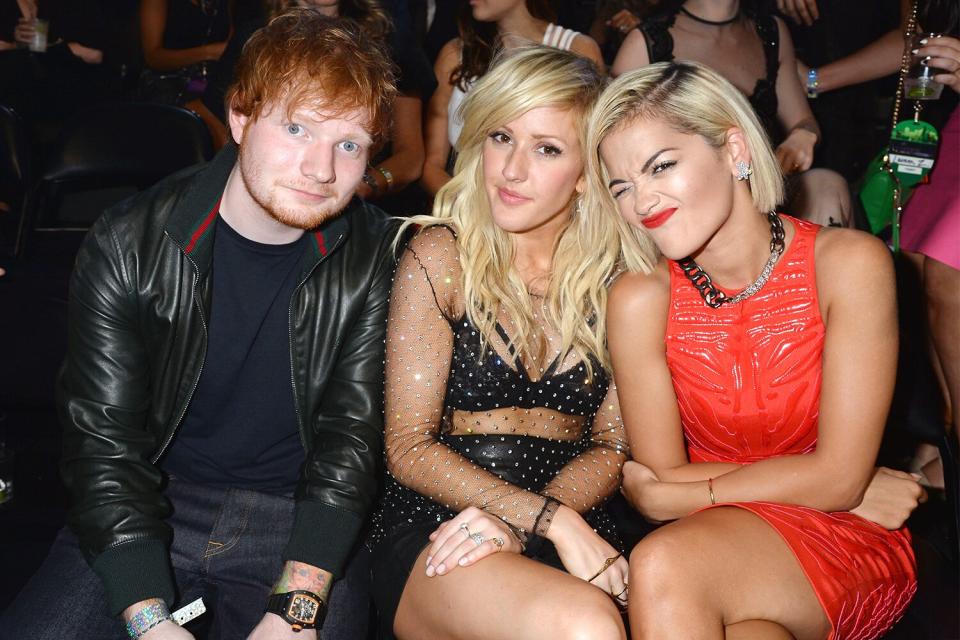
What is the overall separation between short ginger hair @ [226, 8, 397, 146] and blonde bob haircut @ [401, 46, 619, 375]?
259mm

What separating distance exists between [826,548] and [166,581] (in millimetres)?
1311

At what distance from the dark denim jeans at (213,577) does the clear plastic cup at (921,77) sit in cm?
217

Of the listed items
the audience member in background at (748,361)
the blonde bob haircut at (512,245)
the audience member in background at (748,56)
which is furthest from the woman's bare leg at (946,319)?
the blonde bob haircut at (512,245)

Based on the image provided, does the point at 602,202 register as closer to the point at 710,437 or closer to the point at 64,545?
the point at 710,437

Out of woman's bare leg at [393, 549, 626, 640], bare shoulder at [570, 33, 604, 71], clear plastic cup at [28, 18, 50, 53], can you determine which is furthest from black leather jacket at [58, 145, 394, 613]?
clear plastic cup at [28, 18, 50, 53]

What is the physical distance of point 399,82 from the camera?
3.49 metres

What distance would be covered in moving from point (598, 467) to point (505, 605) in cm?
50

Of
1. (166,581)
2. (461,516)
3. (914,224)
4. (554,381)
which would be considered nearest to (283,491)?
(166,581)

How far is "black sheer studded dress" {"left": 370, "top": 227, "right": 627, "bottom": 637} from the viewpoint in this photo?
205 cm

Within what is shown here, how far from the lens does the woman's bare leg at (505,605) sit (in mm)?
1703

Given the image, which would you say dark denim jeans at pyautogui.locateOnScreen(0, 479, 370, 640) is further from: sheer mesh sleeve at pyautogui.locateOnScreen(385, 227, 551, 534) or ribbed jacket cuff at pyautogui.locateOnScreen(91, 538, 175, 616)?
sheer mesh sleeve at pyautogui.locateOnScreen(385, 227, 551, 534)

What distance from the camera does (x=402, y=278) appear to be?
2.16m

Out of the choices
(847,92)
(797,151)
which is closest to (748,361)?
(797,151)

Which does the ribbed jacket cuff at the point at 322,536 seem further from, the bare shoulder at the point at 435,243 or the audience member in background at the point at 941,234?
the audience member in background at the point at 941,234
